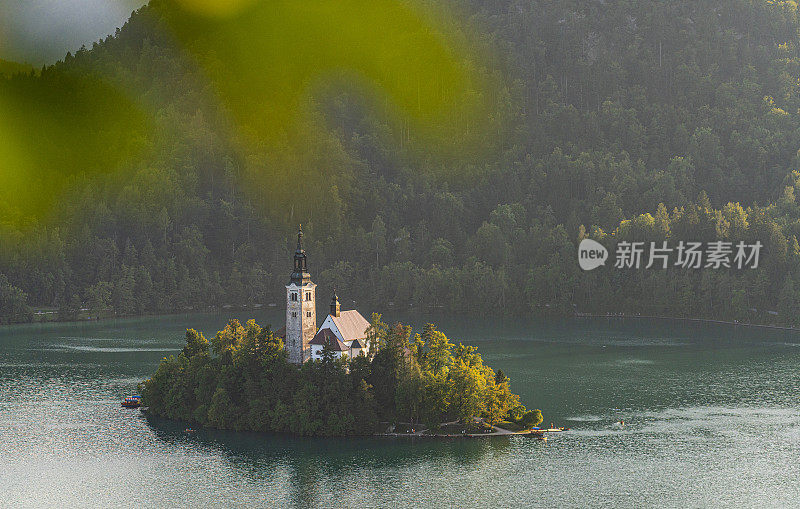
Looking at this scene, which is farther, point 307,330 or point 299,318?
point 307,330

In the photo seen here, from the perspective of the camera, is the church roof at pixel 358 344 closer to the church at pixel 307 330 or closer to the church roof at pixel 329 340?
the church at pixel 307 330

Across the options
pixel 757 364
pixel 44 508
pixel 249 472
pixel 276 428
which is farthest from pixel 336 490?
pixel 757 364

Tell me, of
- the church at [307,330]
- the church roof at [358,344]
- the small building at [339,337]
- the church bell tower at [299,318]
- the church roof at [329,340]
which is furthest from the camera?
the church roof at [358,344]

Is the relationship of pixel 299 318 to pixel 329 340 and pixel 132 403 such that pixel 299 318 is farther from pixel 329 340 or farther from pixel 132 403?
pixel 132 403

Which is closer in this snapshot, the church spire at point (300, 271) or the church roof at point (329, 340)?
the church roof at point (329, 340)

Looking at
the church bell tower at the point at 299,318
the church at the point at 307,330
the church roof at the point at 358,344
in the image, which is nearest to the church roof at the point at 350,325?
the church at the point at 307,330

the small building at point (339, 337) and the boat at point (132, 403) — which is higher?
the small building at point (339, 337)

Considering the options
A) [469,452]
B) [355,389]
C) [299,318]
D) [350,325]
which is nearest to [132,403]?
[299,318]
